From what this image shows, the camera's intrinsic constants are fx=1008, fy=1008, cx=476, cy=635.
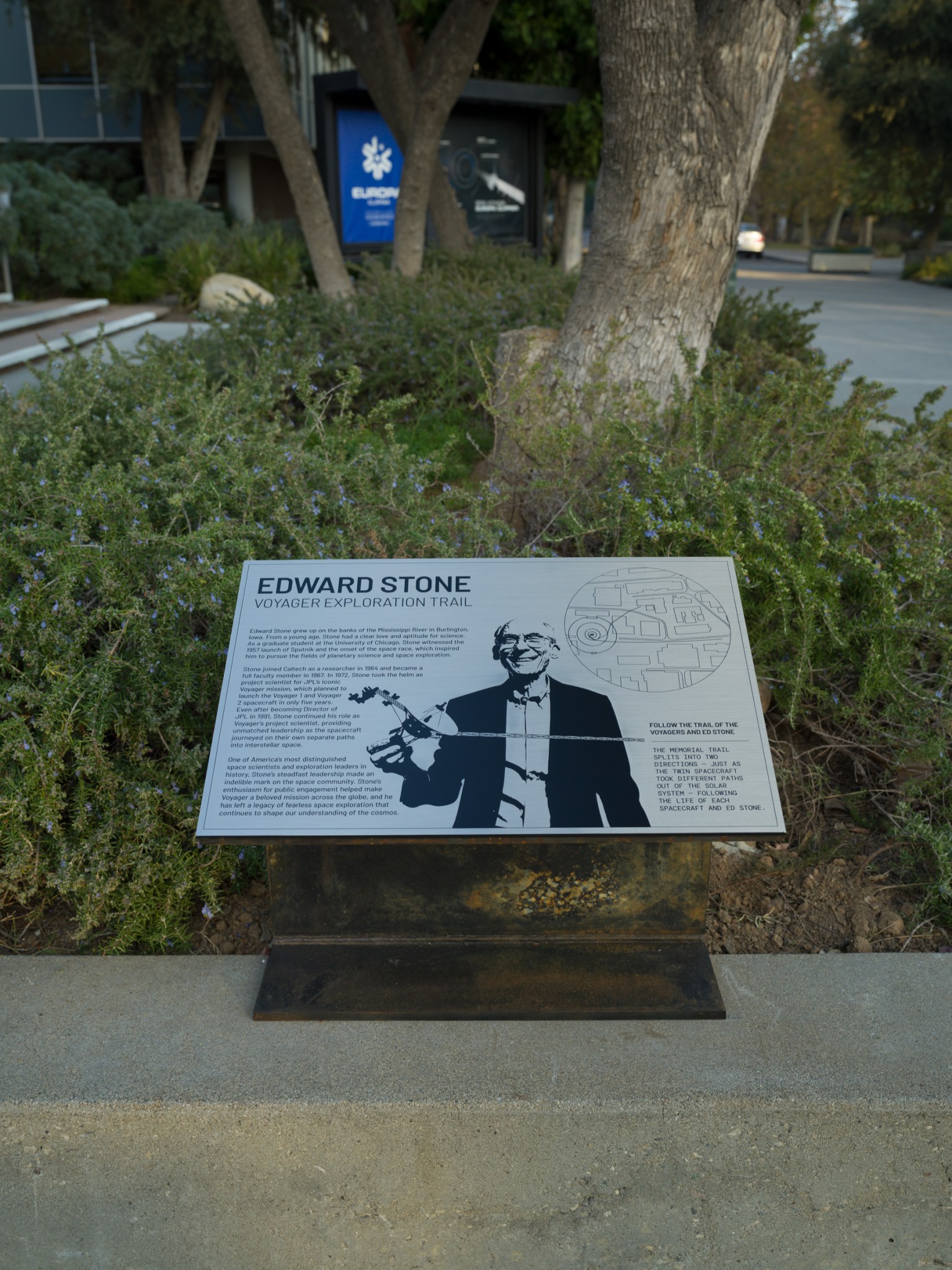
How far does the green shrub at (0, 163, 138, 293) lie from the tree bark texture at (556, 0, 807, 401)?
11549 mm

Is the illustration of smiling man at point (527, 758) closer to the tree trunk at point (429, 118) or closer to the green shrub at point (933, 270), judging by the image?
the tree trunk at point (429, 118)

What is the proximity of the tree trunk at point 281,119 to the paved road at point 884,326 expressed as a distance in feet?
12.9

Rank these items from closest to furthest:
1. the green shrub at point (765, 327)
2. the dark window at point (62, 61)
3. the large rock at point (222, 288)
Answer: the green shrub at point (765, 327), the large rock at point (222, 288), the dark window at point (62, 61)

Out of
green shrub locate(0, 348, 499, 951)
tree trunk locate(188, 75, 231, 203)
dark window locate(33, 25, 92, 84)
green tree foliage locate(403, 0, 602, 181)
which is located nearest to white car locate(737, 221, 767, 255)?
tree trunk locate(188, 75, 231, 203)

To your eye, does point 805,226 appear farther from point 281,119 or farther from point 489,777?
point 489,777

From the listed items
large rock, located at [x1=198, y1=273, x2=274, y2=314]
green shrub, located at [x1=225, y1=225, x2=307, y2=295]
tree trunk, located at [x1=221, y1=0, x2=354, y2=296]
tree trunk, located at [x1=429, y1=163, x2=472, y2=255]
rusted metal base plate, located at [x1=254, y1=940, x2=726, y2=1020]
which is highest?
tree trunk, located at [x1=221, y1=0, x2=354, y2=296]

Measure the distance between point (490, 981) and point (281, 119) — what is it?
26.0 ft

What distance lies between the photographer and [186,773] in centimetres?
262

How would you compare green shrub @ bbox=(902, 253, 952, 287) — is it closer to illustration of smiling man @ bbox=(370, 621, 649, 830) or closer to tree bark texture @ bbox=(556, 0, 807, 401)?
tree bark texture @ bbox=(556, 0, 807, 401)

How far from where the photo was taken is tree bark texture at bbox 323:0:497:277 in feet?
29.8

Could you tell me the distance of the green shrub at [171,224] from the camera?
58.2 ft

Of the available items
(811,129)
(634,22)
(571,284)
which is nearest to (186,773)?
(634,22)

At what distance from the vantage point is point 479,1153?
1992mm

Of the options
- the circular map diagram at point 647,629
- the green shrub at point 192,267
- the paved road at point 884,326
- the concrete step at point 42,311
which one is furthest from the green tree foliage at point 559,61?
the circular map diagram at point 647,629
